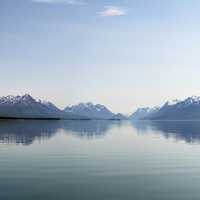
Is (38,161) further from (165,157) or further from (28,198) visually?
(28,198)

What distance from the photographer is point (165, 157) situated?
1820 inches

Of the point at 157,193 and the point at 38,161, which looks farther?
the point at 38,161

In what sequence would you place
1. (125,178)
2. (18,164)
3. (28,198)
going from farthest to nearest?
(18,164) < (125,178) < (28,198)

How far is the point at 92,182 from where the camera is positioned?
92.3ft

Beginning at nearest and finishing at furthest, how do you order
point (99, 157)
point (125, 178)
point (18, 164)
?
1. point (125, 178)
2. point (18, 164)
3. point (99, 157)

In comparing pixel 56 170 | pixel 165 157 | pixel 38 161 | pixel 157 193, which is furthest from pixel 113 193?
pixel 165 157

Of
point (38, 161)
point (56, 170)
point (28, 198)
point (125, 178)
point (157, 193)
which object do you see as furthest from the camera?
point (38, 161)

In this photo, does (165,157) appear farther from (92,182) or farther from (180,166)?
(92,182)

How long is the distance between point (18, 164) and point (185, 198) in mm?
20051

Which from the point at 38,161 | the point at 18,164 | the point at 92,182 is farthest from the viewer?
the point at 38,161

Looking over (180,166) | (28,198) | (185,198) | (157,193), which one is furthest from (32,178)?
(180,166)

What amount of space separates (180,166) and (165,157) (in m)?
8.13

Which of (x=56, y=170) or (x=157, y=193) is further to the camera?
(x=56, y=170)

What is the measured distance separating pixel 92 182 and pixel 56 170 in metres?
7.21
